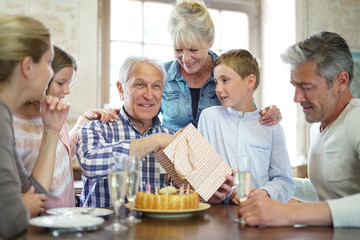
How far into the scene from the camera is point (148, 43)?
4.37m

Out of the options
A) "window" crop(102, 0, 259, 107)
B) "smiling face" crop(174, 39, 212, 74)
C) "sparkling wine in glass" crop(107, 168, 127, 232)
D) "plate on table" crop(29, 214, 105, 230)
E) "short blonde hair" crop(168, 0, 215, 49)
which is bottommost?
"plate on table" crop(29, 214, 105, 230)

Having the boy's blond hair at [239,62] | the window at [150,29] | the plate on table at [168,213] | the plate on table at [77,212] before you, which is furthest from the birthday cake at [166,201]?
the window at [150,29]

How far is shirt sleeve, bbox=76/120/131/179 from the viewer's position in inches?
77.2

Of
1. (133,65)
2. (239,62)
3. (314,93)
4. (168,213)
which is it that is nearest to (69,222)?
(168,213)

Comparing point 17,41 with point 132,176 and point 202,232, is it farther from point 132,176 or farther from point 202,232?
point 202,232

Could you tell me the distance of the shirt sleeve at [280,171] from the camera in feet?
7.15

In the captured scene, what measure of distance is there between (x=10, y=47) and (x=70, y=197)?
91 centimetres

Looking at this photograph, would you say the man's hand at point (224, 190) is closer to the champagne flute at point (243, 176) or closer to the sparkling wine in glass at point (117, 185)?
the champagne flute at point (243, 176)

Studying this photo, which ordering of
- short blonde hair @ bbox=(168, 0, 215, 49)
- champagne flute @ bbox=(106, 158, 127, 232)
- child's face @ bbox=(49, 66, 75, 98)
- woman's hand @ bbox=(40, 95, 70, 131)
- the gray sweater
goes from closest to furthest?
the gray sweater
champagne flute @ bbox=(106, 158, 127, 232)
woman's hand @ bbox=(40, 95, 70, 131)
child's face @ bbox=(49, 66, 75, 98)
short blonde hair @ bbox=(168, 0, 215, 49)

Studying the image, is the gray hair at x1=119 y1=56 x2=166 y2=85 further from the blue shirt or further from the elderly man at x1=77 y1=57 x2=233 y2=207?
the blue shirt

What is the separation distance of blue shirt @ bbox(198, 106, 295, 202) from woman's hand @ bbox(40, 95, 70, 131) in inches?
35.4

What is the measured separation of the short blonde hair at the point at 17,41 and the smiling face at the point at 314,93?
1.15 m

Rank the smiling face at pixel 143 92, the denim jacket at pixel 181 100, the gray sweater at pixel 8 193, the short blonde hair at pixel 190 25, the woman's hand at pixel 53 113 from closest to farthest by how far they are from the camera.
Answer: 1. the gray sweater at pixel 8 193
2. the woman's hand at pixel 53 113
3. the smiling face at pixel 143 92
4. the short blonde hair at pixel 190 25
5. the denim jacket at pixel 181 100

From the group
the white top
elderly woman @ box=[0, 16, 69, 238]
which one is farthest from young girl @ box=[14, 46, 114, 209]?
the white top
